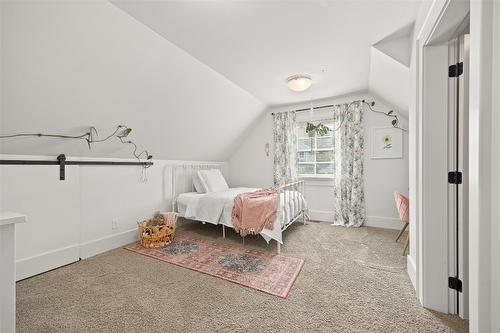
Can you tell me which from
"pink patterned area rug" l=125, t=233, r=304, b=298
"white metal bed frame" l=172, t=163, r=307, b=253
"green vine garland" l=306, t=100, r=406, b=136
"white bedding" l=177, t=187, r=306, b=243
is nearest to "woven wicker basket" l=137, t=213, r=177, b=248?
"pink patterned area rug" l=125, t=233, r=304, b=298

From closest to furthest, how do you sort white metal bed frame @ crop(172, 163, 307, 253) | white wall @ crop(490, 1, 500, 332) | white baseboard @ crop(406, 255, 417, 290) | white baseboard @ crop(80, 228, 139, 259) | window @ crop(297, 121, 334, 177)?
white wall @ crop(490, 1, 500, 332) < white baseboard @ crop(406, 255, 417, 290) < white baseboard @ crop(80, 228, 139, 259) < white metal bed frame @ crop(172, 163, 307, 253) < window @ crop(297, 121, 334, 177)

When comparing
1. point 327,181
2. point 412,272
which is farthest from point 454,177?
point 327,181

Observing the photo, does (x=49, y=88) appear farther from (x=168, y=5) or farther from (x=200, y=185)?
(x=200, y=185)

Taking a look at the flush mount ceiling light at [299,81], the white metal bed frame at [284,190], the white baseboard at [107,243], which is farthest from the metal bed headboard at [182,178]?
the flush mount ceiling light at [299,81]

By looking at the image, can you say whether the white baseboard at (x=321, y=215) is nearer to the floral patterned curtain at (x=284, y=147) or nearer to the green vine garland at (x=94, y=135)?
the floral patterned curtain at (x=284, y=147)

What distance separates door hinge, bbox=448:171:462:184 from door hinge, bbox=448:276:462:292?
0.71 metres

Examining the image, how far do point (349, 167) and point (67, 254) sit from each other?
4.34 meters

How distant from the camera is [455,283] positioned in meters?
1.60

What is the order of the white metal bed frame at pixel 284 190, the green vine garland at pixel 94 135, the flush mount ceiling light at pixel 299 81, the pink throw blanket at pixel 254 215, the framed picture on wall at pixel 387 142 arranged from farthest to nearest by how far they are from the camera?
the framed picture on wall at pixel 387 142 < the white metal bed frame at pixel 284 190 < the flush mount ceiling light at pixel 299 81 < the pink throw blanket at pixel 254 215 < the green vine garland at pixel 94 135

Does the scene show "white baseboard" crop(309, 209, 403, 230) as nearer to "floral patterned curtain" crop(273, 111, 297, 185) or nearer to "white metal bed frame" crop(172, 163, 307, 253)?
"white metal bed frame" crop(172, 163, 307, 253)

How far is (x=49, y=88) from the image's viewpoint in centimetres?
195

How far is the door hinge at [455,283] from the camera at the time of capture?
159cm

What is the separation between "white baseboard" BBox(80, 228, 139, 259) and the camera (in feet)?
8.74

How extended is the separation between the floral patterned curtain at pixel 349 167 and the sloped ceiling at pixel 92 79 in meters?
2.21
